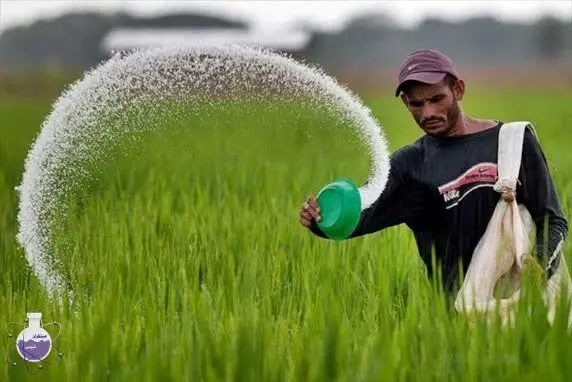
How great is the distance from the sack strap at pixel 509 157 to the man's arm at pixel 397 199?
156mm

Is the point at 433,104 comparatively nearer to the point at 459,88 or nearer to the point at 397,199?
the point at 459,88

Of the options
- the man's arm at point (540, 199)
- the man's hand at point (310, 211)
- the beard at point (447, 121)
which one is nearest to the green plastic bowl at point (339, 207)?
the man's hand at point (310, 211)

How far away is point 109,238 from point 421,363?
0.80 m

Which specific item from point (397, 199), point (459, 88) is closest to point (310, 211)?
point (397, 199)

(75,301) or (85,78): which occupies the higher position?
(85,78)

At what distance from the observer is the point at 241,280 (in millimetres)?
1832

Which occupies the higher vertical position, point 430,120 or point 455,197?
point 430,120

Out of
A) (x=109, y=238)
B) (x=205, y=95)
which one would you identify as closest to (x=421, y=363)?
(x=205, y=95)

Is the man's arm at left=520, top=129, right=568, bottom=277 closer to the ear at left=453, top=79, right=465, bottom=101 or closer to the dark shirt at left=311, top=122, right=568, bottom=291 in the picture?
the dark shirt at left=311, top=122, right=568, bottom=291

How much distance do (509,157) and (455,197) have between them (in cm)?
10

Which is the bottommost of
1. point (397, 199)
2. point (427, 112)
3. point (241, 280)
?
point (241, 280)

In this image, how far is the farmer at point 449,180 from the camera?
1.63m

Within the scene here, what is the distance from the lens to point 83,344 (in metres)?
1.42

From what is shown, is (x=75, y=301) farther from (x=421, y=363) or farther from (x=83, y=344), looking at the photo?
(x=421, y=363)
